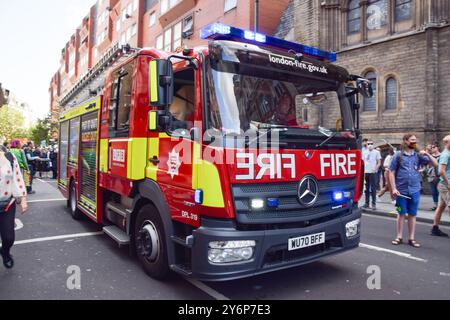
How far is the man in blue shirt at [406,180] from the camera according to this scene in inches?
237

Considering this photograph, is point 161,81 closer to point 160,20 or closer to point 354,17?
point 354,17

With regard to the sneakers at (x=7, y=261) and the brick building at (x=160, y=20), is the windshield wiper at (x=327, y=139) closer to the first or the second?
the sneakers at (x=7, y=261)

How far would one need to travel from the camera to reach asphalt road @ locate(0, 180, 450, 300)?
392 centimetres

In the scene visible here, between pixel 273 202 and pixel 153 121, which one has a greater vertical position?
pixel 153 121

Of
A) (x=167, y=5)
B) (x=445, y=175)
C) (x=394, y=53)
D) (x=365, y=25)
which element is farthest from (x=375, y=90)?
(x=167, y=5)

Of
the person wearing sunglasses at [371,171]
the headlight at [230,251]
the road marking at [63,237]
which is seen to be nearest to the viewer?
the headlight at [230,251]

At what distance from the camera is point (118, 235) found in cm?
516

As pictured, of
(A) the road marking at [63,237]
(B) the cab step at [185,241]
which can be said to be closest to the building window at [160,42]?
(A) the road marking at [63,237]

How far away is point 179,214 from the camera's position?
3.77 metres

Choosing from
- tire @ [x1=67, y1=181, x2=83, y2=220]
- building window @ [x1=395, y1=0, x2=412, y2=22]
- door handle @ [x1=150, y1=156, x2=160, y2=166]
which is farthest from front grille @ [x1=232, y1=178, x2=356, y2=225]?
building window @ [x1=395, y1=0, x2=412, y2=22]

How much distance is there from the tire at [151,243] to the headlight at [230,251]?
2.84ft

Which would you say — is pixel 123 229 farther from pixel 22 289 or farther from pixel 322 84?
pixel 322 84

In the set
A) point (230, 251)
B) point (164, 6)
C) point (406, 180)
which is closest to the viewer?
point (230, 251)

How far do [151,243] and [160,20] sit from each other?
2792 centimetres
